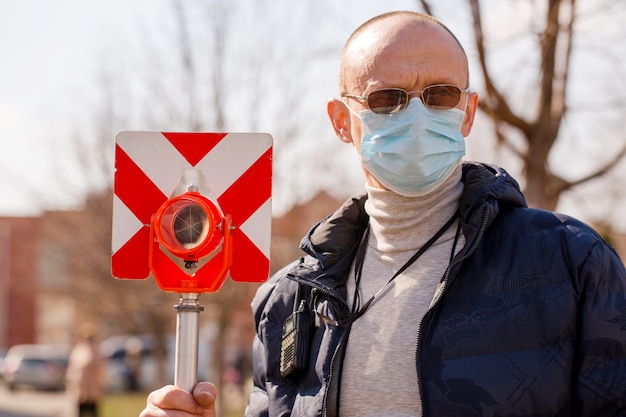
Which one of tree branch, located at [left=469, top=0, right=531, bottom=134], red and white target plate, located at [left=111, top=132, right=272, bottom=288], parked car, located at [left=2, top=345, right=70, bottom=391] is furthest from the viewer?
parked car, located at [left=2, top=345, right=70, bottom=391]

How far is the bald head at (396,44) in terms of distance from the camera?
2.82 metres

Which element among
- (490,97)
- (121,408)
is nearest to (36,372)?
(121,408)

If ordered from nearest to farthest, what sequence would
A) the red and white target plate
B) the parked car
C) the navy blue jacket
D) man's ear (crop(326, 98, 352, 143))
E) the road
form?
the navy blue jacket, the red and white target plate, man's ear (crop(326, 98, 352, 143)), the road, the parked car

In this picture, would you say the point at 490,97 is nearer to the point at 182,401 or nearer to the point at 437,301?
the point at 437,301

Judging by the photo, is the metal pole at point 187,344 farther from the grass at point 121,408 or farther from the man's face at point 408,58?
the grass at point 121,408

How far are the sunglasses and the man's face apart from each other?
2 centimetres

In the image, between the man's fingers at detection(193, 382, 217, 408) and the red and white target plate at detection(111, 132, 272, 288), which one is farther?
the red and white target plate at detection(111, 132, 272, 288)

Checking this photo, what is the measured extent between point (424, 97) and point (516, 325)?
800mm

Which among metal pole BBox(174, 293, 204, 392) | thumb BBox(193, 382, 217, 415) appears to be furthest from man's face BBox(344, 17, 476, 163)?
thumb BBox(193, 382, 217, 415)

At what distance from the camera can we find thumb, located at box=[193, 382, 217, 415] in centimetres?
249

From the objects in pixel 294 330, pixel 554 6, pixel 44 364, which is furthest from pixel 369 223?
pixel 44 364

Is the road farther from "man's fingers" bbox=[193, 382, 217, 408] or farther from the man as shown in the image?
"man's fingers" bbox=[193, 382, 217, 408]

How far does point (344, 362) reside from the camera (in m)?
2.68

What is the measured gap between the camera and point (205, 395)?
2.49m
